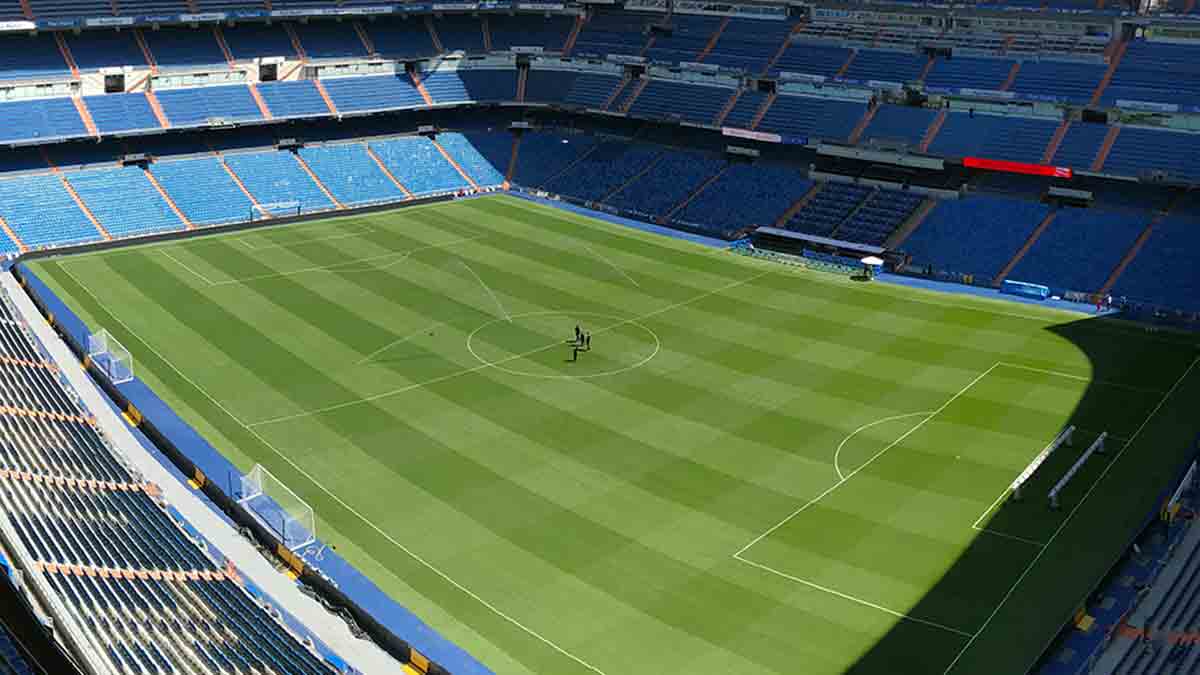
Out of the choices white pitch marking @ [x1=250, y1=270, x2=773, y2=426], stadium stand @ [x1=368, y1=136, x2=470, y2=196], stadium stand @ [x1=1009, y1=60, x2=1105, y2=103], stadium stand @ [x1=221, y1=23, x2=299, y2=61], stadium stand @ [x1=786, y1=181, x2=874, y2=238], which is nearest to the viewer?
white pitch marking @ [x1=250, y1=270, x2=773, y2=426]

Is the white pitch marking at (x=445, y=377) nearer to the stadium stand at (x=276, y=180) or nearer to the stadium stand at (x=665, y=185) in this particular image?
the stadium stand at (x=665, y=185)

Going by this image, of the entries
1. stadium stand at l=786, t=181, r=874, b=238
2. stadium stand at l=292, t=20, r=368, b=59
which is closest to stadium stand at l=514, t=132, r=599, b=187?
stadium stand at l=292, t=20, r=368, b=59

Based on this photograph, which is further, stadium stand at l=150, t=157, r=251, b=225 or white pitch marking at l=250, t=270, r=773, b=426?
stadium stand at l=150, t=157, r=251, b=225

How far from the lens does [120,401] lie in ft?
108

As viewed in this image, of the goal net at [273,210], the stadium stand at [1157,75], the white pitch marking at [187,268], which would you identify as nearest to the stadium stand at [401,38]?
the goal net at [273,210]

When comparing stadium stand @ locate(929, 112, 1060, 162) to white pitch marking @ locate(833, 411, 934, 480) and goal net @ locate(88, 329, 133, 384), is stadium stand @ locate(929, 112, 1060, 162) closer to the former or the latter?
white pitch marking @ locate(833, 411, 934, 480)

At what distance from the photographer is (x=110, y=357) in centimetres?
3459

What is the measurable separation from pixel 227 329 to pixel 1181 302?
120ft

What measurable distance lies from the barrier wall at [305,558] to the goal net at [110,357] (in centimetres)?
26

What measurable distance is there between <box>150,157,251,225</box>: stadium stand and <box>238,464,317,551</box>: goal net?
28.3 m

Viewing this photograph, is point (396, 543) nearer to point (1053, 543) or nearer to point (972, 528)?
point (972, 528)

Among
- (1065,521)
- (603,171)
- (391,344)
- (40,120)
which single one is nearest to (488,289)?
(391,344)

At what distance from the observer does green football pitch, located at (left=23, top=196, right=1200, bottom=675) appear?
2250 centimetres

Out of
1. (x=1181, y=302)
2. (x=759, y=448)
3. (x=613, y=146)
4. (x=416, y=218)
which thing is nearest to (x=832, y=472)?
(x=759, y=448)
